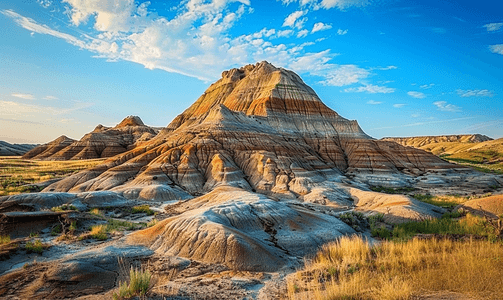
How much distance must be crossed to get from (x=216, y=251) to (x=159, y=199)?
23.9m

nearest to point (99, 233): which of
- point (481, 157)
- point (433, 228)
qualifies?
point (433, 228)

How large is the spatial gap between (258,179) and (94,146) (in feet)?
193

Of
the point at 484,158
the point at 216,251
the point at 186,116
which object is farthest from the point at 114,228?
the point at 484,158

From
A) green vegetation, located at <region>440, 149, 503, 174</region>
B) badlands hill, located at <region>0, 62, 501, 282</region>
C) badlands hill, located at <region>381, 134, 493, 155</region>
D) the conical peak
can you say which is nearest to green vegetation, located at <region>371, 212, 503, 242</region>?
badlands hill, located at <region>0, 62, 501, 282</region>

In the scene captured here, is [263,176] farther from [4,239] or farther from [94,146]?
[94,146]

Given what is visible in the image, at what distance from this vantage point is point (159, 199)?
111ft

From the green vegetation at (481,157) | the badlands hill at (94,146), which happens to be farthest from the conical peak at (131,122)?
the green vegetation at (481,157)

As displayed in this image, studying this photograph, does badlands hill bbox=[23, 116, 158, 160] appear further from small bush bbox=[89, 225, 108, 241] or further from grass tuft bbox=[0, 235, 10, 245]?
small bush bbox=[89, 225, 108, 241]

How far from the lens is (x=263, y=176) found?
42156 mm

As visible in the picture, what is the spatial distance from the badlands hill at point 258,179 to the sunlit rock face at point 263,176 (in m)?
0.11

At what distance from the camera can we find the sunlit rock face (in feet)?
46.0

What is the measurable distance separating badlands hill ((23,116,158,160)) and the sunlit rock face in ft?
60.3

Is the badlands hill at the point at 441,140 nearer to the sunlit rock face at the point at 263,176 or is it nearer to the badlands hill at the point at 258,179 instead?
the badlands hill at the point at 258,179

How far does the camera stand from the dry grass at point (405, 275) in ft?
20.7
